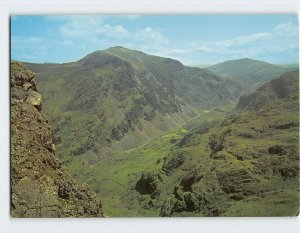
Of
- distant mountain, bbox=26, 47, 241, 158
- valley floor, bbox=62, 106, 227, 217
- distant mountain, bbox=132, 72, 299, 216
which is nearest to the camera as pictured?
distant mountain, bbox=132, 72, 299, 216

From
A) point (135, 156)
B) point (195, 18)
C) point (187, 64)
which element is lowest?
point (135, 156)

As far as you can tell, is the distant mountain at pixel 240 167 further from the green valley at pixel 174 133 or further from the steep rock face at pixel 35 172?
the steep rock face at pixel 35 172

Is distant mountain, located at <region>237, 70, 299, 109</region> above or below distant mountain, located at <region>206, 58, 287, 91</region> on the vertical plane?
below

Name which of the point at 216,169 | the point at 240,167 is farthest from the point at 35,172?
the point at 240,167

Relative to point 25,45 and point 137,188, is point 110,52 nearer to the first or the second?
point 25,45

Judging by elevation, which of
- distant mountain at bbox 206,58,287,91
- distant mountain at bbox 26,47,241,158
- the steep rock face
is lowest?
the steep rock face

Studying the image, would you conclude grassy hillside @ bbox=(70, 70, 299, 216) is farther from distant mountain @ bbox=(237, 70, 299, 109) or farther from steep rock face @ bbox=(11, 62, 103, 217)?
steep rock face @ bbox=(11, 62, 103, 217)

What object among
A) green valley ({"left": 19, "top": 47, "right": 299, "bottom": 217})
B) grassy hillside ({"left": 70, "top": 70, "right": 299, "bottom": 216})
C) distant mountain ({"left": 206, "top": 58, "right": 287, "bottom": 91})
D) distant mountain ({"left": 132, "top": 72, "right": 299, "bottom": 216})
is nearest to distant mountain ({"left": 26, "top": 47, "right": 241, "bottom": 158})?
green valley ({"left": 19, "top": 47, "right": 299, "bottom": 217})
